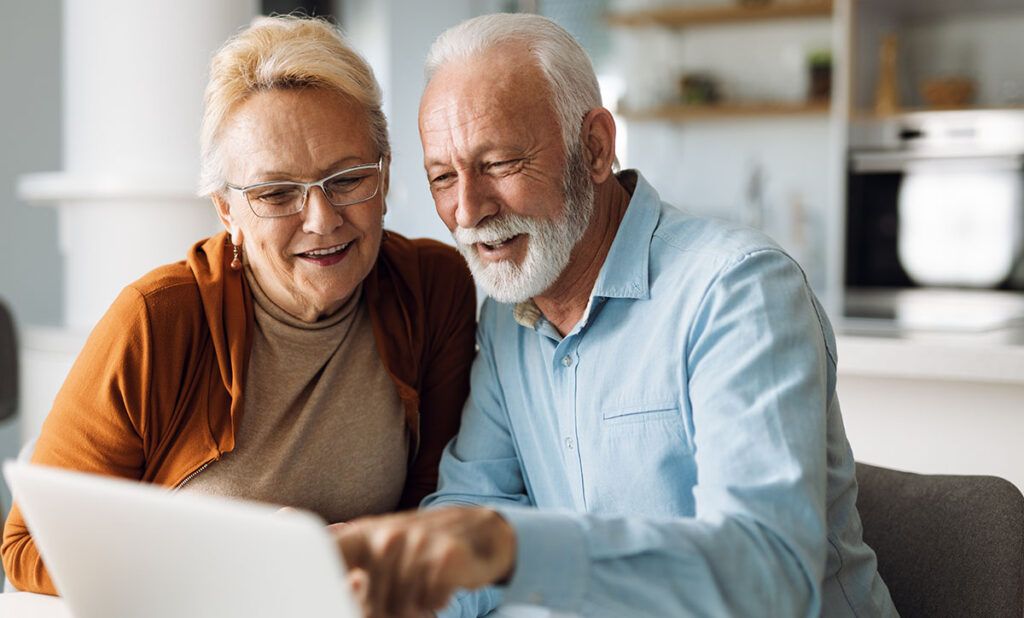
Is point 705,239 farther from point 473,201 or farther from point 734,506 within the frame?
point 734,506

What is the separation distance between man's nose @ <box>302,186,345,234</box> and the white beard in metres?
0.17

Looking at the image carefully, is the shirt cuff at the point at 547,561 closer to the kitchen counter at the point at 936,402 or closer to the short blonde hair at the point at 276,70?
the short blonde hair at the point at 276,70

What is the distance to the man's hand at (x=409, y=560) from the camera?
0.79 meters

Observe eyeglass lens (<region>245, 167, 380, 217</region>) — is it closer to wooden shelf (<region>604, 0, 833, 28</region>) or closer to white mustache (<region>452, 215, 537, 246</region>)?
white mustache (<region>452, 215, 537, 246</region>)

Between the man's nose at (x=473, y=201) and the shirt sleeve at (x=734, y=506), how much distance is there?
34 cm

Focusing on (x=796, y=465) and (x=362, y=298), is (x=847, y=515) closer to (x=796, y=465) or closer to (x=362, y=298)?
(x=796, y=465)

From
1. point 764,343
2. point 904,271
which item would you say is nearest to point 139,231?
point 764,343

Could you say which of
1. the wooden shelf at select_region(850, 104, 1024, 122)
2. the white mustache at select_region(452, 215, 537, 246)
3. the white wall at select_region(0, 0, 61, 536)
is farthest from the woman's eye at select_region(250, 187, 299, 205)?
the wooden shelf at select_region(850, 104, 1024, 122)

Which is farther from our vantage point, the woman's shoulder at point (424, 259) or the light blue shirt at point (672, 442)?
the woman's shoulder at point (424, 259)

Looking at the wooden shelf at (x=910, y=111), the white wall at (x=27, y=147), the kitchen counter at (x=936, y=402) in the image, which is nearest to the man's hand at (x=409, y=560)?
the kitchen counter at (x=936, y=402)

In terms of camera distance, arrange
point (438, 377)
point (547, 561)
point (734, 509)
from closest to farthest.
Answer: point (547, 561) < point (734, 509) < point (438, 377)

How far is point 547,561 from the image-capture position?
88cm

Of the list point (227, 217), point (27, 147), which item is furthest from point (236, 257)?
point (27, 147)

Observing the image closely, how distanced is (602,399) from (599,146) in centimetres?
37
